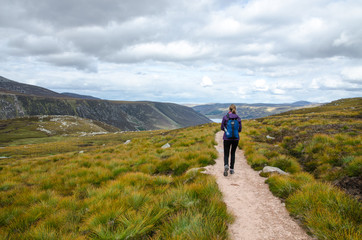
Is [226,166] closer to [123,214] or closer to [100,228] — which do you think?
[123,214]

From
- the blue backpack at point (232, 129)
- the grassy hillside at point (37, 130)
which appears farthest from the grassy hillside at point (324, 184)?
the grassy hillside at point (37, 130)

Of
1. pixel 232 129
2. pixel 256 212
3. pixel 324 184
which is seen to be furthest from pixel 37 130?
pixel 324 184

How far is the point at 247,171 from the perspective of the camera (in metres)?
9.62

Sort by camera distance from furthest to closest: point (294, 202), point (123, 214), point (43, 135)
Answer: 1. point (43, 135)
2. point (294, 202)
3. point (123, 214)

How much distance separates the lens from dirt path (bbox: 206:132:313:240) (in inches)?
168

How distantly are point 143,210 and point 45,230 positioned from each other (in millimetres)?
2244

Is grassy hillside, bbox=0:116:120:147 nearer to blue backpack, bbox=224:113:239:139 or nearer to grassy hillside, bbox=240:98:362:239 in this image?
blue backpack, bbox=224:113:239:139

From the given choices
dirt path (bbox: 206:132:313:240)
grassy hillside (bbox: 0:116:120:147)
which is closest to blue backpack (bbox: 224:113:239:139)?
dirt path (bbox: 206:132:313:240)

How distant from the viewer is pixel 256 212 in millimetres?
5391

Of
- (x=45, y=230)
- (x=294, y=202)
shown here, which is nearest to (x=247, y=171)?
(x=294, y=202)

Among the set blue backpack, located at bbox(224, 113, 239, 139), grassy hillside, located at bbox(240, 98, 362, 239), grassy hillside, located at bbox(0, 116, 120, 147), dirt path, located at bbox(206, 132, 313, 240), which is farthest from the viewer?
grassy hillside, located at bbox(0, 116, 120, 147)

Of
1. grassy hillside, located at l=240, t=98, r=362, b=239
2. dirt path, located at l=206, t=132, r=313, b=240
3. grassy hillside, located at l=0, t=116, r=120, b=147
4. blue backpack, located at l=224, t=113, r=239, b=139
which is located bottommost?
grassy hillside, located at l=0, t=116, r=120, b=147

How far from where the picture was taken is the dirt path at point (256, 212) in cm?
427

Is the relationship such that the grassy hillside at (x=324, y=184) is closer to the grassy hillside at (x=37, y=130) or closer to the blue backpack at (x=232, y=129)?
the blue backpack at (x=232, y=129)
